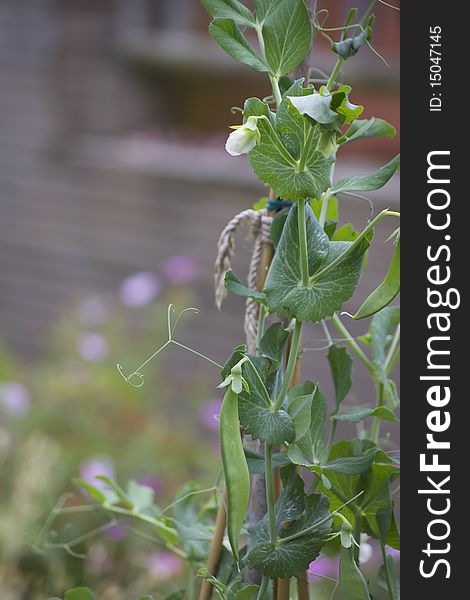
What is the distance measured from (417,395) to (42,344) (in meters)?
2.64

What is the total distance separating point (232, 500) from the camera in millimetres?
474

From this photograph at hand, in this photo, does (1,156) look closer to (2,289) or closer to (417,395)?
(2,289)

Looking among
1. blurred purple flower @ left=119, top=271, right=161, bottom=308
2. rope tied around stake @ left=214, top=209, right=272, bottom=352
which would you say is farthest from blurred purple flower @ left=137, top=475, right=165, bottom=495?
rope tied around stake @ left=214, top=209, right=272, bottom=352

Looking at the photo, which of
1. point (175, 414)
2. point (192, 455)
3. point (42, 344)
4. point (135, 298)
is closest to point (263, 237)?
point (192, 455)

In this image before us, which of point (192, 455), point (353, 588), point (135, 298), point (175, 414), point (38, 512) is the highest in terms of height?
point (135, 298)

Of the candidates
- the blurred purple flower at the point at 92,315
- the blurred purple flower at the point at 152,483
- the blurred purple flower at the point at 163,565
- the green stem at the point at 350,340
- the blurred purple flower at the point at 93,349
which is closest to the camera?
the green stem at the point at 350,340

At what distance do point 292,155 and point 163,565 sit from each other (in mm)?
1012

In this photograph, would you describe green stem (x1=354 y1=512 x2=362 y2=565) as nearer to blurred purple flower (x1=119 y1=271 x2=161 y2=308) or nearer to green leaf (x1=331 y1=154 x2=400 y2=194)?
green leaf (x1=331 y1=154 x2=400 y2=194)

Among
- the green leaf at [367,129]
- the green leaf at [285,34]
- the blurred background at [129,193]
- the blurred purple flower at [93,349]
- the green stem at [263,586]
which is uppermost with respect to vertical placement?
the blurred background at [129,193]

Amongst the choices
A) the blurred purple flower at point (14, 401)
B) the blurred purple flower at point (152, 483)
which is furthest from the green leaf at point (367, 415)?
the blurred purple flower at point (14, 401)

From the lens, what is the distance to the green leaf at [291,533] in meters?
0.50

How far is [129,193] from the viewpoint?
2852mm

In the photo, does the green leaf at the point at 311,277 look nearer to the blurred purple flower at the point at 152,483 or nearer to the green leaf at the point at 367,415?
the green leaf at the point at 367,415

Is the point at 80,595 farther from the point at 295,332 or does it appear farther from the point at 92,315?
the point at 92,315
